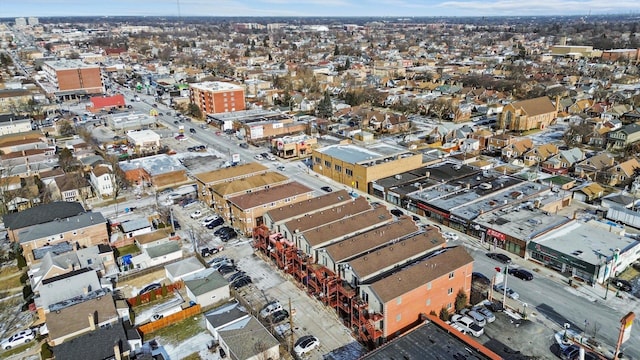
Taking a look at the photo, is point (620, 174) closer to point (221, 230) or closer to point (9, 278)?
point (221, 230)

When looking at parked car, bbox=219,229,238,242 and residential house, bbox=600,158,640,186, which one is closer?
parked car, bbox=219,229,238,242

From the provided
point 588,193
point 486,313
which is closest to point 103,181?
point 486,313

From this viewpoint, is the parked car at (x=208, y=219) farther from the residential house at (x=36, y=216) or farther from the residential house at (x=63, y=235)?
the residential house at (x=36, y=216)

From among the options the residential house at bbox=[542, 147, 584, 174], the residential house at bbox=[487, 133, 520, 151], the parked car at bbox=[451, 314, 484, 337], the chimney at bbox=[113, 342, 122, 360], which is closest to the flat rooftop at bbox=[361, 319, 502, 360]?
the parked car at bbox=[451, 314, 484, 337]

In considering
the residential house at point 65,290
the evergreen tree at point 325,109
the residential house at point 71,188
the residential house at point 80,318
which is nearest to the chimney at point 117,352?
the residential house at point 80,318

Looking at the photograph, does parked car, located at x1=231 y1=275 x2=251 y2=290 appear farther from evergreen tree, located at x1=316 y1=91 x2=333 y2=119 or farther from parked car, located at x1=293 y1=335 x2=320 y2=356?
evergreen tree, located at x1=316 y1=91 x2=333 y2=119

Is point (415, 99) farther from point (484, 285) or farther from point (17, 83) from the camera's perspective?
point (17, 83)

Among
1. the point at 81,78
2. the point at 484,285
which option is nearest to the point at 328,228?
the point at 484,285
